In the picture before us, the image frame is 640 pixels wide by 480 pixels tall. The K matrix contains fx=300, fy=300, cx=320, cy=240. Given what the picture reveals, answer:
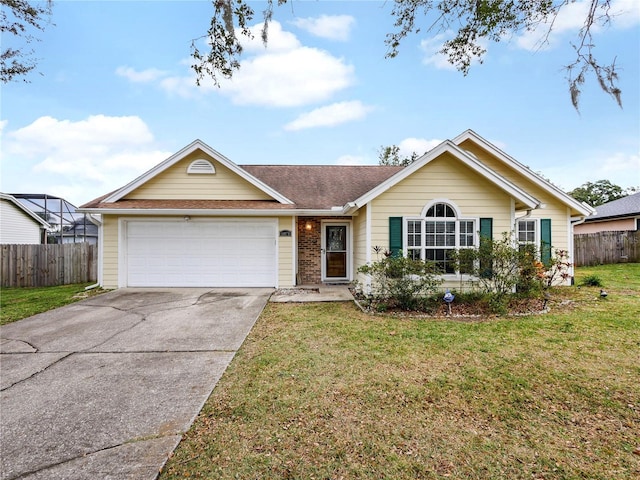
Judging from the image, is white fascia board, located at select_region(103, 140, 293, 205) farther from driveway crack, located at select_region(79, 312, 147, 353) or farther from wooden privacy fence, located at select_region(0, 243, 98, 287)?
driveway crack, located at select_region(79, 312, 147, 353)

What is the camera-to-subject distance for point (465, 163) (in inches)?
302

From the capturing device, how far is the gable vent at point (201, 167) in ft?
33.5

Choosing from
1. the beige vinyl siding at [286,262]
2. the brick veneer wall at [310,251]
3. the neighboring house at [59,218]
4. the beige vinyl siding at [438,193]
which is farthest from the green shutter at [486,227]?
the neighboring house at [59,218]

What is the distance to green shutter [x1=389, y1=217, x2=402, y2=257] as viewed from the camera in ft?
25.7

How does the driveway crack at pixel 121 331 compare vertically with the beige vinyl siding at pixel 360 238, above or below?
below

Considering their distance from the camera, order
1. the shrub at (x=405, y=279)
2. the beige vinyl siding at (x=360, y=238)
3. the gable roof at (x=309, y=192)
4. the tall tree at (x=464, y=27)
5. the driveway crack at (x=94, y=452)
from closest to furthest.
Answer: the driveway crack at (x=94, y=452), the tall tree at (x=464, y=27), the shrub at (x=405, y=279), the gable roof at (x=309, y=192), the beige vinyl siding at (x=360, y=238)

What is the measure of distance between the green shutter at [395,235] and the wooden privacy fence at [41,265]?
1203 cm

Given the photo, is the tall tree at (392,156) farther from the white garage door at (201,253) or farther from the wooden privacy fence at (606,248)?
the white garage door at (201,253)

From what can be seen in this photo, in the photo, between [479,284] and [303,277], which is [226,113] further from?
[479,284]

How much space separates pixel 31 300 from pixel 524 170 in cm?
1565

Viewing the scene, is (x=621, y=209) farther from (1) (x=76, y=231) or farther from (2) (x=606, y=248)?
(1) (x=76, y=231)

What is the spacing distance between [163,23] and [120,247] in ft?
22.1

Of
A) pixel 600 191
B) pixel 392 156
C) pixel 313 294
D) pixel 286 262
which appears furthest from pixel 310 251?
pixel 600 191

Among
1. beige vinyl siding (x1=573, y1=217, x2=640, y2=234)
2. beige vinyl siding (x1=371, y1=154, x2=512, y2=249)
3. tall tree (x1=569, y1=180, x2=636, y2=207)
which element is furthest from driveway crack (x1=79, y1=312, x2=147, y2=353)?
tall tree (x1=569, y1=180, x2=636, y2=207)
